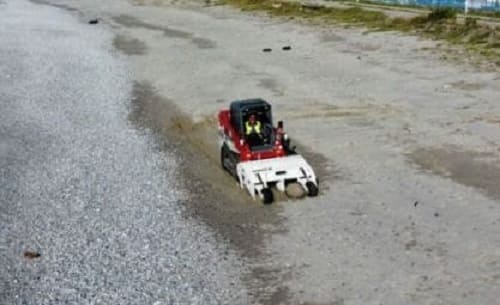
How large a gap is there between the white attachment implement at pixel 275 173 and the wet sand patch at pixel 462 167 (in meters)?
3.42

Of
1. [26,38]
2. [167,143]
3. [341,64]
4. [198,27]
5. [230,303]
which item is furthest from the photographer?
[198,27]

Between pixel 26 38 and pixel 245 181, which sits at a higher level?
pixel 245 181

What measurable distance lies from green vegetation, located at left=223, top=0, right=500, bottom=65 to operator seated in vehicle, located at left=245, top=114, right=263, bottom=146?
17484 millimetres

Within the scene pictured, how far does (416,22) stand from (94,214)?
107ft

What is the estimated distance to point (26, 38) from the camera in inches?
1959

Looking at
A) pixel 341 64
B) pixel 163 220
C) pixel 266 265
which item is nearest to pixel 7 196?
pixel 163 220

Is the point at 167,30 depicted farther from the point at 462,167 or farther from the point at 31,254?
the point at 31,254

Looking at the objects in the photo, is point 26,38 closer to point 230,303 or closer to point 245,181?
point 245,181

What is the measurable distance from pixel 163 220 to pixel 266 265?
3.24 meters

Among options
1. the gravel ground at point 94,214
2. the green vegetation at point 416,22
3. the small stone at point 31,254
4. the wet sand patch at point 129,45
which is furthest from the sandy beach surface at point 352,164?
the small stone at point 31,254

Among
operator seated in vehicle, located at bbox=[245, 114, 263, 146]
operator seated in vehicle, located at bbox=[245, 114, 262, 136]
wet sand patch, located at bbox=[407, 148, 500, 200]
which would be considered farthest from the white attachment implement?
wet sand patch, located at bbox=[407, 148, 500, 200]

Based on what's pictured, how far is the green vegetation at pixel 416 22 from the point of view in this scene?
38.2 metres

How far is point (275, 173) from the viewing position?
17094 mm

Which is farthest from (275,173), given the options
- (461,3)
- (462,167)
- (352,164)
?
(461,3)
